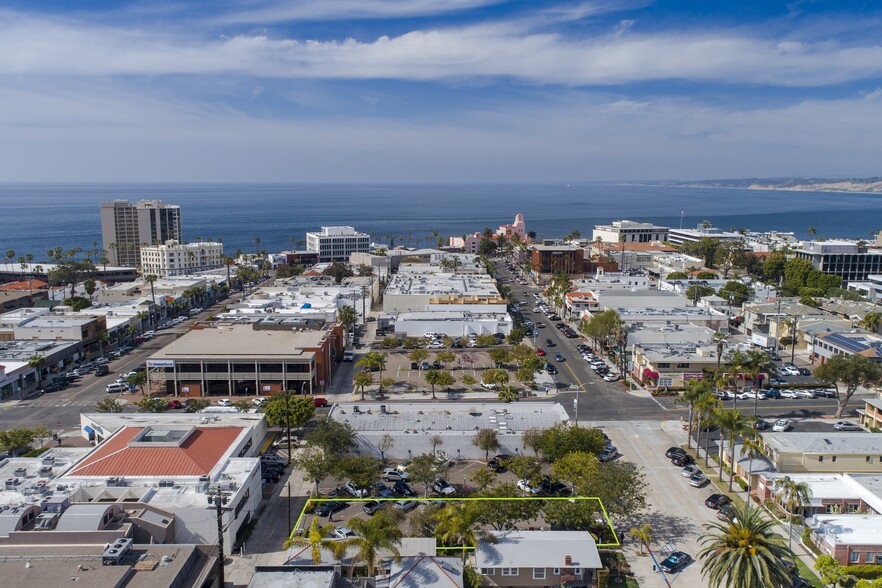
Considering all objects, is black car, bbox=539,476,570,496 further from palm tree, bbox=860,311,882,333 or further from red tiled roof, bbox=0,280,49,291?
red tiled roof, bbox=0,280,49,291

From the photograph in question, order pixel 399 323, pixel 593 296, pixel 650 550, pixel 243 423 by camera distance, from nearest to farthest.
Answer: pixel 650 550
pixel 243 423
pixel 399 323
pixel 593 296

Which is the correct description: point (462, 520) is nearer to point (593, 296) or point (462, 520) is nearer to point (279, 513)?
point (279, 513)

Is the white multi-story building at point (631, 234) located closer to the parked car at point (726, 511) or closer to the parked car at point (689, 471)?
the parked car at point (689, 471)

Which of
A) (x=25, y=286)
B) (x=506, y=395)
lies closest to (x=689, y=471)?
(x=506, y=395)

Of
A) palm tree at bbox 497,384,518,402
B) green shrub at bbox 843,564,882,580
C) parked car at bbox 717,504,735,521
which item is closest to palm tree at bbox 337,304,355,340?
palm tree at bbox 497,384,518,402

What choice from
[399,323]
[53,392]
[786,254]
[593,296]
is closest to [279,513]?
[53,392]

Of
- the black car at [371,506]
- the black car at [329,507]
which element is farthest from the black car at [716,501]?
the black car at [329,507]

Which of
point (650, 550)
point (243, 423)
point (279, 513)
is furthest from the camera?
point (243, 423)
